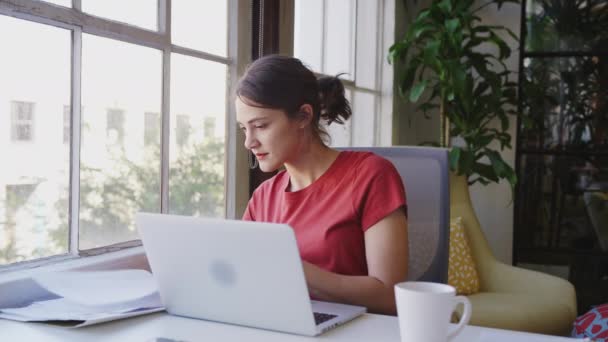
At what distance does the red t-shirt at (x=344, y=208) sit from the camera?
140cm

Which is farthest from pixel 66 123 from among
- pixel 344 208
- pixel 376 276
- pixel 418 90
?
pixel 418 90

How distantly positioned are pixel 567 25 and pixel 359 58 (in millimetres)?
1319

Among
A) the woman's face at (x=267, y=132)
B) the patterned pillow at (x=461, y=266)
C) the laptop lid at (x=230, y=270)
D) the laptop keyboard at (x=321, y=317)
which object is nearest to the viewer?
the laptop lid at (x=230, y=270)

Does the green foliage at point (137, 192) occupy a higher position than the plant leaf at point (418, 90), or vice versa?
the plant leaf at point (418, 90)

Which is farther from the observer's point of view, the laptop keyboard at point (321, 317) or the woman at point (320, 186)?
the woman at point (320, 186)

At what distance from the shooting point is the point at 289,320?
99cm

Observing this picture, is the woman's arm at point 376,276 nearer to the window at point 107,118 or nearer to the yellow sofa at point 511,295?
the window at point 107,118

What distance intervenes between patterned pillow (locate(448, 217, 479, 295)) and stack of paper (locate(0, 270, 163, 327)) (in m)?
1.63

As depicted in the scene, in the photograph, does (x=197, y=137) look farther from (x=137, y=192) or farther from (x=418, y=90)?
(x=418, y=90)

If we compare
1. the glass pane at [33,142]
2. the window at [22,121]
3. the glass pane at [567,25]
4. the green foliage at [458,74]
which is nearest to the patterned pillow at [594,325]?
the green foliage at [458,74]

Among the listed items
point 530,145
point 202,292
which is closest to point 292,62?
point 202,292

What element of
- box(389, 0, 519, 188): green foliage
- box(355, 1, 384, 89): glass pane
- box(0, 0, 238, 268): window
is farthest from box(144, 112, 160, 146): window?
box(355, 1, 384, 89): glass pane

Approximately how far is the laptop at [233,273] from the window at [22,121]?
50cm

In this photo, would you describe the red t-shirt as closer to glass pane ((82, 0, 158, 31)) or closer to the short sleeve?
the short sleeve
